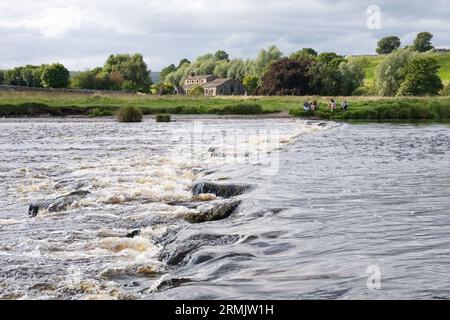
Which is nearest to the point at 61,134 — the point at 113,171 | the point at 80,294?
the point at 113,171

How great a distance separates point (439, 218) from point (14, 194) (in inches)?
517

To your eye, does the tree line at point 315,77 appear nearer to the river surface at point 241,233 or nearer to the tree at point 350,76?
the tree at point 350,76

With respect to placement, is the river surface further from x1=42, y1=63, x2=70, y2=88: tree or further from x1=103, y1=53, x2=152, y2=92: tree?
x1=103, y1=53, x2=152, y2=92: tree

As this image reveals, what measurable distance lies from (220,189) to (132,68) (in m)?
154

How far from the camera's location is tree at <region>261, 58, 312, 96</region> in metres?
117

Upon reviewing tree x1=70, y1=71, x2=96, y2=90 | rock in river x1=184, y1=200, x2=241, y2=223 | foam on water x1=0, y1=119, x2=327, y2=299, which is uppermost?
tree x1=70, y1=71, x2=96, y2=90

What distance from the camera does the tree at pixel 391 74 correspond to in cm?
10975

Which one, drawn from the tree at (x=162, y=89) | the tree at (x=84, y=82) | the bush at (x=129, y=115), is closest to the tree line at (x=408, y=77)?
the bush at (x=129, y=115)

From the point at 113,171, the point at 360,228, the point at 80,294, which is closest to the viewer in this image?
the point at 80,294

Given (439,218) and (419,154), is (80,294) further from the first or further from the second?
(419,154)

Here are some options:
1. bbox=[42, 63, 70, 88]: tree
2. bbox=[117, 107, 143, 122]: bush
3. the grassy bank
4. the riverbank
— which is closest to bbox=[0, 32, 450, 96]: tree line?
bbox=[42, 63, 70, 88]: tree

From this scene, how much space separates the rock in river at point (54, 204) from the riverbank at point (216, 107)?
56412 millimetres

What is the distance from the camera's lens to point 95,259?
11.6m

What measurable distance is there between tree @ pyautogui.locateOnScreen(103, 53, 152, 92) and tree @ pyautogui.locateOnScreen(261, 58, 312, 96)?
50570mm
